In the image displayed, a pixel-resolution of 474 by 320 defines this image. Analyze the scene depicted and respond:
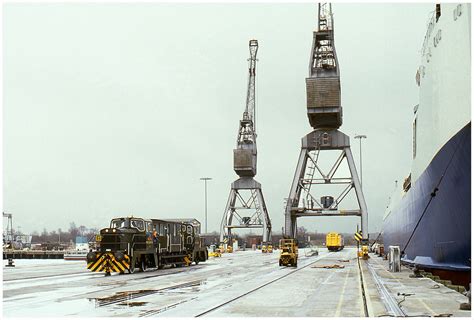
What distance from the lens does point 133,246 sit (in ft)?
110

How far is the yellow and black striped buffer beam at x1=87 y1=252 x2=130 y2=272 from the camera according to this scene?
32250mm

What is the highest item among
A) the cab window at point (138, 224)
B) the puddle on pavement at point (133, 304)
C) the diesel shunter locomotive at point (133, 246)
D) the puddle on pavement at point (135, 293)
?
the cab window at point (138, 224)

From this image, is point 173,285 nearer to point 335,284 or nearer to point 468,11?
point 335,284

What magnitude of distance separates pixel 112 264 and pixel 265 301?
16980 millimetres

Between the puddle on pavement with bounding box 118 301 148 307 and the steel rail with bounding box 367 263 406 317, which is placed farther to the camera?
the puddle on pavement with bounding box 118 301 148 307

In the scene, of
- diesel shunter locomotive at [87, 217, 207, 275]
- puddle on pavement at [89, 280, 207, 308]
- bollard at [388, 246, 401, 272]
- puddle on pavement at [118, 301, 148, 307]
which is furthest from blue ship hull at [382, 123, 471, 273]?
diesel shunter locomotive at [87, 217, 207, 275]

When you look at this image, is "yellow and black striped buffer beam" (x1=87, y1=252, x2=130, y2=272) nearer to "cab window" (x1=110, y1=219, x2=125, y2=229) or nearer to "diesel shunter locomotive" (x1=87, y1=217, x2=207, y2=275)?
"diesel shunter locomotive" (x1=87, y1=217, x2=207, y2=275)

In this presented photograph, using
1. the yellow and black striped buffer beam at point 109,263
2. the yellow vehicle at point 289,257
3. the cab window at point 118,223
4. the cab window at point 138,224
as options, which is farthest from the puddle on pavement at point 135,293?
the yellow vehicle at point 289,257

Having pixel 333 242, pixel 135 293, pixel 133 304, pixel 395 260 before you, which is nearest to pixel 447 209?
pixel 133 304

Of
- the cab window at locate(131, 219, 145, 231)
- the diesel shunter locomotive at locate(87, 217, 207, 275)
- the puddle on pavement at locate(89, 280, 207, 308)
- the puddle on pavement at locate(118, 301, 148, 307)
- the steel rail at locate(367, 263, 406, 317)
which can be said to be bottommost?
the steel rail at locate(367, 263, 406, 317)

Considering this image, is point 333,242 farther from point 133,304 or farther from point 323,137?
point 133,304

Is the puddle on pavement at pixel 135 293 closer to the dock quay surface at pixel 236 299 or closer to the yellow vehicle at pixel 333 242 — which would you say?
the dock quay surface at pixel 236 299

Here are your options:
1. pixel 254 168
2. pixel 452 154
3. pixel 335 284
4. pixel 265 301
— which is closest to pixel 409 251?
pixel 335 284

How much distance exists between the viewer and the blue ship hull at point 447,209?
680 inches
